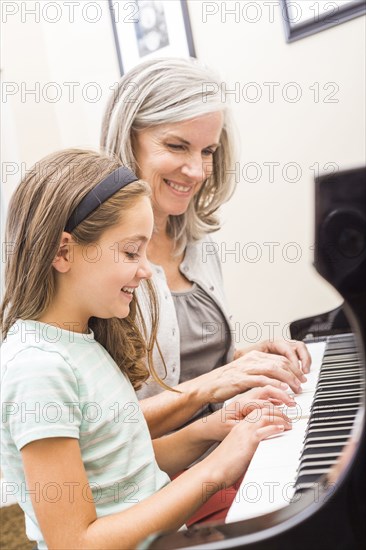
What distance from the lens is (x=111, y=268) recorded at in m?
1.07

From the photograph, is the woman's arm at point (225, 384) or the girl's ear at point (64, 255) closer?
the girl's ear at point (64, 255)

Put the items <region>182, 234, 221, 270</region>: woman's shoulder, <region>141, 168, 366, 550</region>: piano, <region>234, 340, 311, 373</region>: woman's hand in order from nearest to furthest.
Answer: <region>141, 168, 366, 550</region>: piano → <region>234, 340, 311, 373</region>: woman's hand → <region>182, 234, 221, 270</region>: woman's shoulder

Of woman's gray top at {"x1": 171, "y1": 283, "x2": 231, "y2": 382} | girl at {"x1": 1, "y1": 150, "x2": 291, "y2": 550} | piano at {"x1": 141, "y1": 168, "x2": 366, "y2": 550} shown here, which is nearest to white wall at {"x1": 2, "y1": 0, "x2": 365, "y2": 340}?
woman's gray top at {"x1": 171, "y1": 283, "x2": 231, "y2": 382}

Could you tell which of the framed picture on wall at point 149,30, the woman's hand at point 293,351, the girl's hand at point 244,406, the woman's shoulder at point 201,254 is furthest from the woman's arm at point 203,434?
the framed picture on wall at point 149,30

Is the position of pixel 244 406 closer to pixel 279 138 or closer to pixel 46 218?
pixel 46 218

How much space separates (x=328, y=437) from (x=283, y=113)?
1.53m

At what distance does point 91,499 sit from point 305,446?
305mm

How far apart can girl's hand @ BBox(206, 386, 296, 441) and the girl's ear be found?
37 centimetres

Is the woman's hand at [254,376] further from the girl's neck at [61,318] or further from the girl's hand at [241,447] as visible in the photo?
the girl's neck at [61,318]

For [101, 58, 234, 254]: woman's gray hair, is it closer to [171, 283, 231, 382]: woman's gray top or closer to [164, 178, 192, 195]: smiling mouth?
[164, 178, 192, 195]: smiling mouth

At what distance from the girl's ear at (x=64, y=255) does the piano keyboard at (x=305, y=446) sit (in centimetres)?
A: 40

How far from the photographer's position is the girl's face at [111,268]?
1075 mm

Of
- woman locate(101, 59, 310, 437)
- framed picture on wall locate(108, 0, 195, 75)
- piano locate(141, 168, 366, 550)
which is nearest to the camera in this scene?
piano locate(141, 168, 366, 550)

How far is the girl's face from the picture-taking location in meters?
1.08
